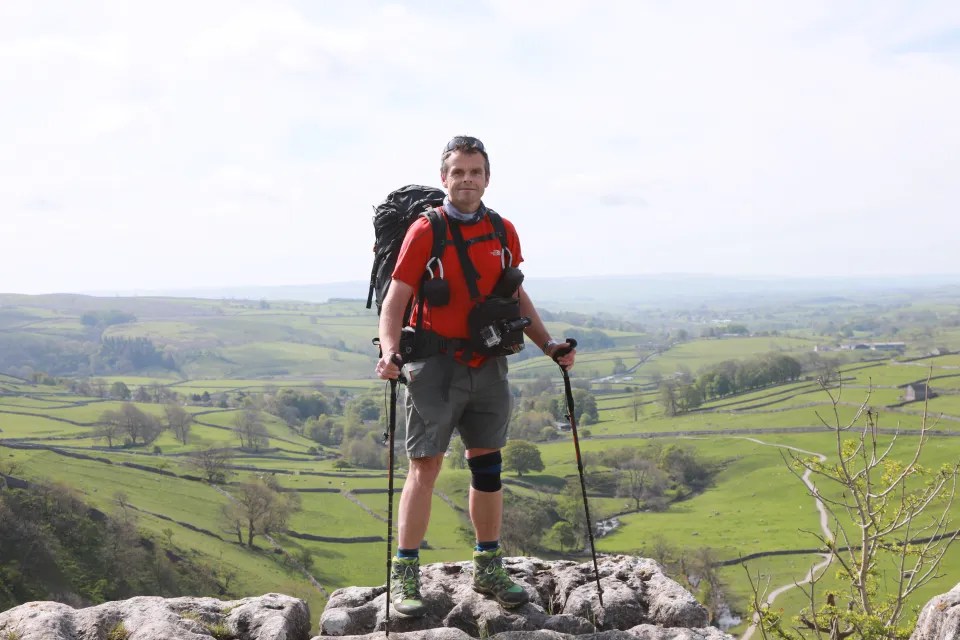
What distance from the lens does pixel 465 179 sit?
7.00 metres

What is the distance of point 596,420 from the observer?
433 ft

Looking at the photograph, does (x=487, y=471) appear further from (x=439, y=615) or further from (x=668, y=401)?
(x=668, y=401)

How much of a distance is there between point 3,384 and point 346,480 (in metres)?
96.4

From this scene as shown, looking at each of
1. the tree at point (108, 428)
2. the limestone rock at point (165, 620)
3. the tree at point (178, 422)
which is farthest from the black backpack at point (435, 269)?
the tree at point (178, 422)

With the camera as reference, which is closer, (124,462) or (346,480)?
(124,462)

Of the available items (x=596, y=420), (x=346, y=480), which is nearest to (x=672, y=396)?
(x=596, y=420)

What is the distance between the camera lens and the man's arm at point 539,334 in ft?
24.9

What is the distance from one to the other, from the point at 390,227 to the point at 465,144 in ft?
3.86

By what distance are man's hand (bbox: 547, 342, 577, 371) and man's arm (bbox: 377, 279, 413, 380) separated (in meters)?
1.75

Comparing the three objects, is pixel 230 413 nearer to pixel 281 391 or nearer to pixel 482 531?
pixel 281 391

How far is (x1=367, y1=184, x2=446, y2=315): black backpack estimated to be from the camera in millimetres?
7344

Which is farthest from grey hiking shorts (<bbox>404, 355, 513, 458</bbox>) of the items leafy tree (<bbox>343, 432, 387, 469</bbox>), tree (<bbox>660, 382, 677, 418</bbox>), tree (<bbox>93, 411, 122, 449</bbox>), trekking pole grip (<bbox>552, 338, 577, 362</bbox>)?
tree (<bbox>660, 382, 677, 418</bbox>)

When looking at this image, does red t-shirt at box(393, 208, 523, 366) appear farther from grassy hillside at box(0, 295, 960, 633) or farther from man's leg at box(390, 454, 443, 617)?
grassy hillside at box(0, 295, 960, 633)

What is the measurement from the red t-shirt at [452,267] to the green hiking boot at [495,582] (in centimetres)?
220
